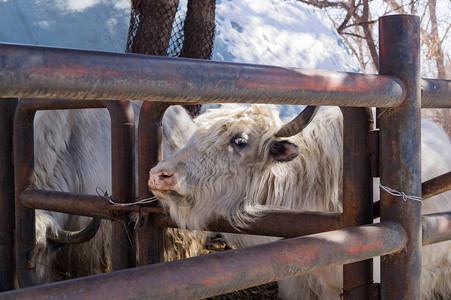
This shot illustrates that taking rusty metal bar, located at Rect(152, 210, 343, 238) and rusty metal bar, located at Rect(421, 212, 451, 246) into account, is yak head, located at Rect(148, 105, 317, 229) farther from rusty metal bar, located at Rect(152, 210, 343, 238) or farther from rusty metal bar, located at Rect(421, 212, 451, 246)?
rusty metal bar, located at Rect(421, 212, 451, 246)

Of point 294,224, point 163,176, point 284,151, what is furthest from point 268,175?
point 294,224

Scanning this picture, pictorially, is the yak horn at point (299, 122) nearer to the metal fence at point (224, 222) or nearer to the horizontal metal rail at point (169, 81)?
the metal fence at point (224, 222)

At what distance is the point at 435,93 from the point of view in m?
1.71

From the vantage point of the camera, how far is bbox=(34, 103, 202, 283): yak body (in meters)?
3.62

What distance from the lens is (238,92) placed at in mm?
1186

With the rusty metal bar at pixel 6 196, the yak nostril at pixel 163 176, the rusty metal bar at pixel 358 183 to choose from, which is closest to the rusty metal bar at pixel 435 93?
the rusty metal bar at pixel 358 183

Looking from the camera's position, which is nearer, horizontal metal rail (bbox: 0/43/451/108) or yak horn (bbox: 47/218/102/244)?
horizontal metal rail (bbox: 0/43/451/108)

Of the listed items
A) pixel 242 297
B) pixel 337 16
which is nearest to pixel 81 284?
pixel 242 297

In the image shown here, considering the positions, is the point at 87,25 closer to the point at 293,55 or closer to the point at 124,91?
the point at 293,55

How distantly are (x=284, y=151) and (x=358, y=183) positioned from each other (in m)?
0.97

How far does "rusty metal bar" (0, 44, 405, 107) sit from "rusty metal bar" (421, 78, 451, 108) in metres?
0.25

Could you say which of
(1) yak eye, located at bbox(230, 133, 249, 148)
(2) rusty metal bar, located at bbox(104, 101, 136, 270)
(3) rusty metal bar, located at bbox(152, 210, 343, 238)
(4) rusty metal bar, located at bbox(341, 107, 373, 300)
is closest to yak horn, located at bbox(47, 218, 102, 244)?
(2) rusty metal bar, located at bbox(104, 101, 136, 270)

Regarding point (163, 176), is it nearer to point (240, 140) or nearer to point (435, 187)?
point (240, 140)

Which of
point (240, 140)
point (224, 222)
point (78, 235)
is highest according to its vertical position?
point (240, 140)
